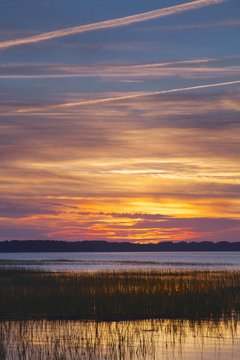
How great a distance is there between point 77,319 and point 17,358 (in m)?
6.77

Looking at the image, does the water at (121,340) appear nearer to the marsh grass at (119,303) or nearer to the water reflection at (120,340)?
the water reflection at (120,340)

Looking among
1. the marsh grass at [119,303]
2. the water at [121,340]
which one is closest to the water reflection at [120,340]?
the water at [121,340]

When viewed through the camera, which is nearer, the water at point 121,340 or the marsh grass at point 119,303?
the water at point 121,340

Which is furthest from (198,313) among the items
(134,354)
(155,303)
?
(134,354)

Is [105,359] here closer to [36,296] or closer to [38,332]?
[38,332]

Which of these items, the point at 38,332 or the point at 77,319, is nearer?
the point at 38,332

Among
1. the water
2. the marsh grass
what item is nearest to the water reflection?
the water

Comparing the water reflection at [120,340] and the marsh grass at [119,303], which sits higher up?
the marsh grass at [119,303]

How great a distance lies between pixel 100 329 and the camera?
744 inches

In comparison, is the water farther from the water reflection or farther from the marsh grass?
the marsh grass

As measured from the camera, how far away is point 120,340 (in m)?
16.9

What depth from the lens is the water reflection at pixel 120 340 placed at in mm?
15094

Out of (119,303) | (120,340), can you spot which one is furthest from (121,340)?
(119,303)

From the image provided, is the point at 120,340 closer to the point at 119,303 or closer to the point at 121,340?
the point at 121,340
